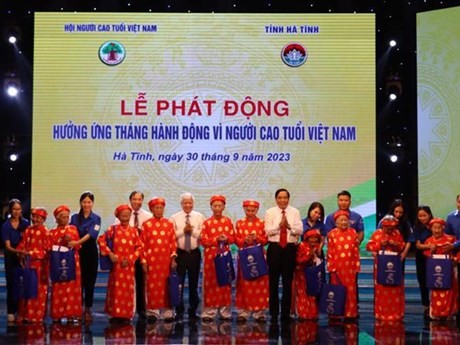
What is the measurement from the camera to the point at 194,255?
7.43 m

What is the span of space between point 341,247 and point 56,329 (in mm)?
2572

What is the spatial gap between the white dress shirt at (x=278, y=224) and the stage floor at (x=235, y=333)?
78cm

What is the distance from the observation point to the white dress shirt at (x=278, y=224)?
7.18 m

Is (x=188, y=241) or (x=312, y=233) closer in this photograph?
(x=312, y=233)

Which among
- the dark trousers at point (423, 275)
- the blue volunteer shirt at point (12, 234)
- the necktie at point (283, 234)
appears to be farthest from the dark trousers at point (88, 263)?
the dark trousers at point (423, 275)

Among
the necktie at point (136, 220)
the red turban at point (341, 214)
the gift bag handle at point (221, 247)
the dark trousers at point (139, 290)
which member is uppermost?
the red turban at point (341, 214)

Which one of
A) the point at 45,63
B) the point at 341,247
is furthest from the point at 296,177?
the point at 45,63

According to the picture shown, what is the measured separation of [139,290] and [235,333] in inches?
55.3

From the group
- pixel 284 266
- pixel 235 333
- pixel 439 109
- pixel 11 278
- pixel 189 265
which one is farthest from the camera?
pixel 439 109

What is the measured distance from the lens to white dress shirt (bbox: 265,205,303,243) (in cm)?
718

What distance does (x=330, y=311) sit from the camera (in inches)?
280

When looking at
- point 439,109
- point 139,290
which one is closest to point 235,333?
point 139,290

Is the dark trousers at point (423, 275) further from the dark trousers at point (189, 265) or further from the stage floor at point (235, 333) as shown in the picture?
the dark trousers at point (189, 265)

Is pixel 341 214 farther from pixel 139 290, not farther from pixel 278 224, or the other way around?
pixel 139 290
